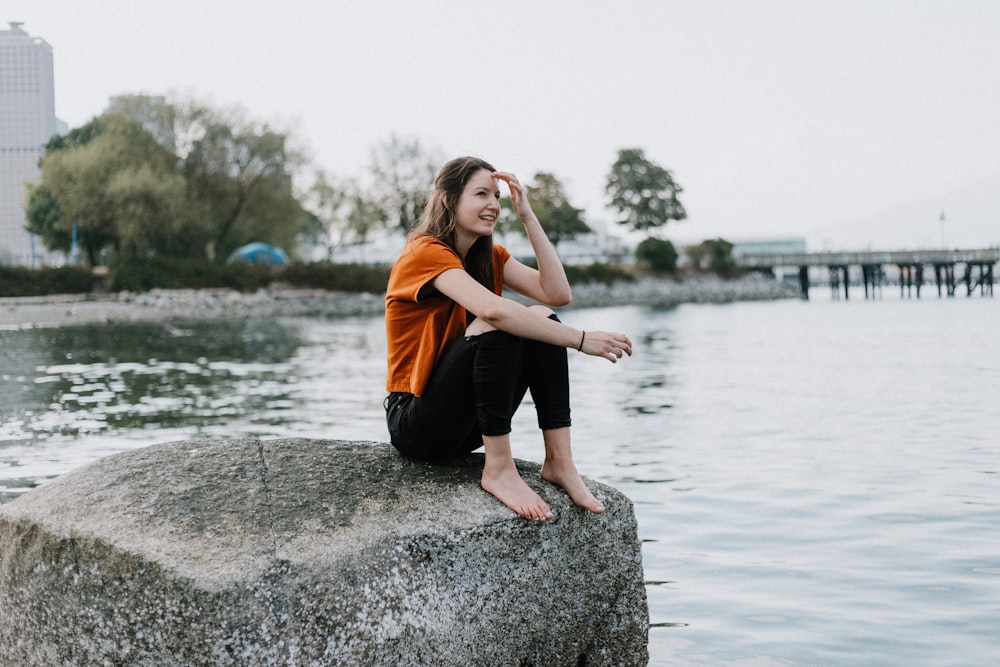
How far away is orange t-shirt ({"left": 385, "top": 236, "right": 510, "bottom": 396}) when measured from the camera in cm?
389

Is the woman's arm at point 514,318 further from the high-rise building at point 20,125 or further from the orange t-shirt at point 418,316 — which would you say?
the high-rise building at point 20,125

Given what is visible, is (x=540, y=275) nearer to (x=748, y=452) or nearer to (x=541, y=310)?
(x=541, y=310)

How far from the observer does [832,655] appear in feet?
14.4

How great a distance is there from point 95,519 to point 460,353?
1460 millimetres

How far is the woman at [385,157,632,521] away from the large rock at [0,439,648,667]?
0.14 metres

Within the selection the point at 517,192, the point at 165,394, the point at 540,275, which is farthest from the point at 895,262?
the point at 517,192

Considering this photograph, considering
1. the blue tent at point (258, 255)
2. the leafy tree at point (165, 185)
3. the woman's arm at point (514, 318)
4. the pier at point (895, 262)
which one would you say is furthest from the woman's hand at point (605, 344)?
the pier at point (895, 262)

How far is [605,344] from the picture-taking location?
390 cm

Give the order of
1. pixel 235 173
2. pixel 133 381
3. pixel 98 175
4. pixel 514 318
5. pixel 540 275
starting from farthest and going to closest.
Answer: pixel 235 173
pixel 98 175
pixel 133 381
pixel 540 275
pixel 514 318

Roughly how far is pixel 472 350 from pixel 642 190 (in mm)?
98839

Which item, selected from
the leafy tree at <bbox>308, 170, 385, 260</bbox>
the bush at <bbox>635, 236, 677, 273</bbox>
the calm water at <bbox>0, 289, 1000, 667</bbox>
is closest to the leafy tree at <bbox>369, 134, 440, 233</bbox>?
the leafy tree at <bbox>308, 170, 385, 260</bbox>

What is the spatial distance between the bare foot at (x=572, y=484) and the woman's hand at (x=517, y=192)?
1.13 m

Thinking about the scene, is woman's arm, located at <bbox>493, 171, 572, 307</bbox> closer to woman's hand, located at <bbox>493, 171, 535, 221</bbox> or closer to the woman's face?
woman's hand, located at <bbox>493, 171, 535, 221</bbox>

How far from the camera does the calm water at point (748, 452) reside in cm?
485
